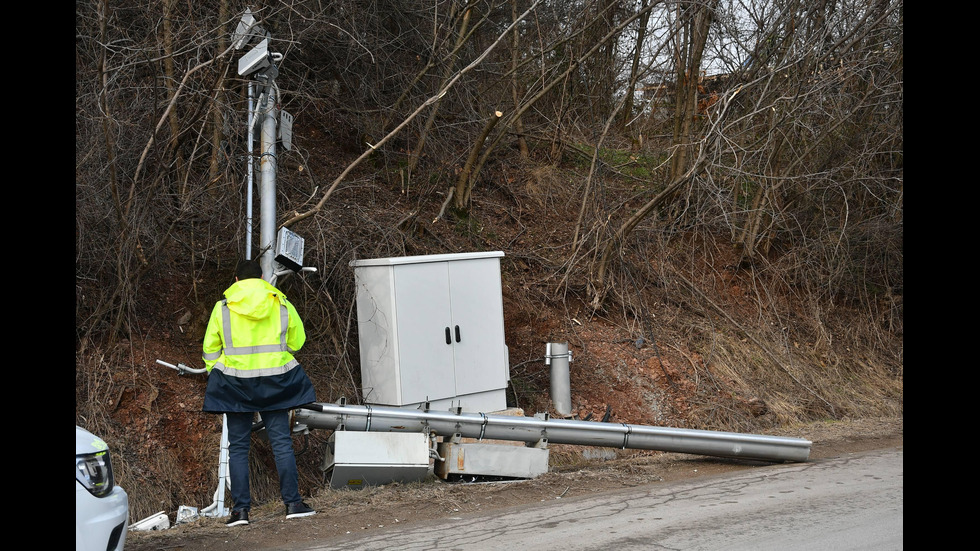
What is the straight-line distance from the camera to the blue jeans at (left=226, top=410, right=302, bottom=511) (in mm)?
6301

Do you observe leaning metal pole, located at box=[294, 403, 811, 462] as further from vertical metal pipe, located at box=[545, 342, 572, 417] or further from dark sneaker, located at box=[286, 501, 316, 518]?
vertical metal pipe, located at box=[545, 342, 572, 417]

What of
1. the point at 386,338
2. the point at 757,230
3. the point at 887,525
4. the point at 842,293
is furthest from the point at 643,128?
the point at 887,525

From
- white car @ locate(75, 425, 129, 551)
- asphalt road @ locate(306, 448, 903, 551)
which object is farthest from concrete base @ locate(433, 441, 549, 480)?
white car @ locate(75, 425, 129, 551)

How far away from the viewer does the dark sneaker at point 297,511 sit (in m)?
6.39

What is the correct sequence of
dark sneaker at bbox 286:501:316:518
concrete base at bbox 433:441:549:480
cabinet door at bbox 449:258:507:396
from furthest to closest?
cabinet door at bbox 449:258:507:396 → concrete base at bbox 433:441:549:480 → dark sneaker at bbox 286:501:316:518

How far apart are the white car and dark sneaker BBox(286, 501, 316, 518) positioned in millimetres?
2164

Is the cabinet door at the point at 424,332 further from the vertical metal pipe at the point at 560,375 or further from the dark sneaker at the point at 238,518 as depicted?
the dark sneaker at the point at 238,518

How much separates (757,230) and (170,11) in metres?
10.3

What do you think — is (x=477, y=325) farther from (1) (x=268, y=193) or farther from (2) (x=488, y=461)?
(1) (x=268, y=193)

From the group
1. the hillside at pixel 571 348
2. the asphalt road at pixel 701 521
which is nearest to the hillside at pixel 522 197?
the hillside at pixel 571 348

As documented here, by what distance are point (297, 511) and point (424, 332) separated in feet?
8.02

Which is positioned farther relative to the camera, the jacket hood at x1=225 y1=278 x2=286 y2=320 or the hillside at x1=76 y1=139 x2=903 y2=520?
the hillside at x1=76 y1=139 x2=903 y2=520

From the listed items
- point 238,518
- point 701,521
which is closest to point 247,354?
point 238,518

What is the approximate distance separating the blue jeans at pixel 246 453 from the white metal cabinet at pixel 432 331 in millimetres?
1716
